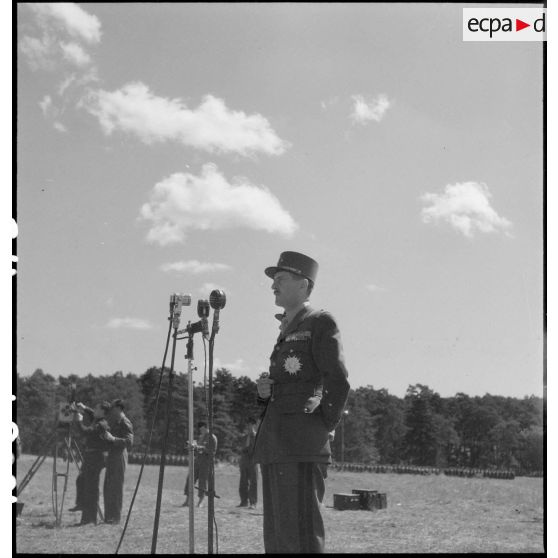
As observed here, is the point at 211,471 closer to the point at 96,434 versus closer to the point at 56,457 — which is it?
the point at 56,457

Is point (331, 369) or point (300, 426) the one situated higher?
point (331, 369)

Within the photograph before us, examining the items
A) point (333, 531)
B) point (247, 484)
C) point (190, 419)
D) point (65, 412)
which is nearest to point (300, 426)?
point (190, 419)

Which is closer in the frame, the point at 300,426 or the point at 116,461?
the point at 300,426

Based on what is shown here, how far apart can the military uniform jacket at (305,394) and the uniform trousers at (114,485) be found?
5.46 metres

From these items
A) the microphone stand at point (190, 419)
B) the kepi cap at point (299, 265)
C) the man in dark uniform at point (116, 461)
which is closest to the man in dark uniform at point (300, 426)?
the kepi cap at point (299, 265)

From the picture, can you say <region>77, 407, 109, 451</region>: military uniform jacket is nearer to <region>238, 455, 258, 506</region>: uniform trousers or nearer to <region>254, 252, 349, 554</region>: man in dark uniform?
<region>238, 455, 258, 506</region>: uniform trousers

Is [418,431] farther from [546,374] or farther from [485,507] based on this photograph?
[546,374]

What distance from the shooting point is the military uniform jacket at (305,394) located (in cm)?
355

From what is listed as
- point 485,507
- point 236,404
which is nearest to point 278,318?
point 485,507

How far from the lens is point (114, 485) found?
8.55 m

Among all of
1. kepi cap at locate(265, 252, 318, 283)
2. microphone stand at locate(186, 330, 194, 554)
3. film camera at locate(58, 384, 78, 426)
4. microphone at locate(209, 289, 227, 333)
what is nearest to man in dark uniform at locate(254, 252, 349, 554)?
kepi cap at locate(265, 252, 318, 283)

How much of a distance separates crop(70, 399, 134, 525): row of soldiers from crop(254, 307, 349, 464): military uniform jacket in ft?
17.5

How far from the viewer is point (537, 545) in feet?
23.1

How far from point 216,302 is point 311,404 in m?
1.03
